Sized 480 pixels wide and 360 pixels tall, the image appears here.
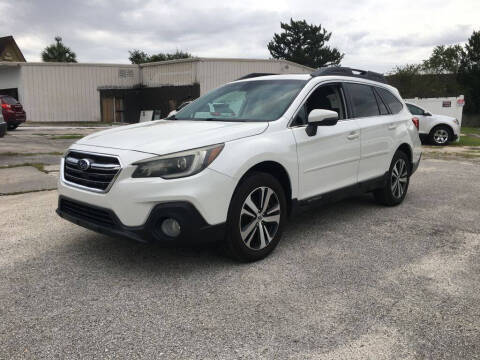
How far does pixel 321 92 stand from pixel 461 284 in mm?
2267

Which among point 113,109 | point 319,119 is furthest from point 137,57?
point 319,119

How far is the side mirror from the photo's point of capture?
402 centimetres

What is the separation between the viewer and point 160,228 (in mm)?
3283

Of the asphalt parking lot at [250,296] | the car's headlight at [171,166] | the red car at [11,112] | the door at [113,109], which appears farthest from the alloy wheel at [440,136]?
the door at [113,109]

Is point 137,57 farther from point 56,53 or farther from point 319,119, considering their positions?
point 319,119

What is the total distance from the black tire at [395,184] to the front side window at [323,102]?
4.18 feet

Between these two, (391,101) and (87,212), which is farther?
(391,101)

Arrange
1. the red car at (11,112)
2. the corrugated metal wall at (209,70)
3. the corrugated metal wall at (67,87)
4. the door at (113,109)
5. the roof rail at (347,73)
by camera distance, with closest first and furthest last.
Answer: the roof rail at (347,73) → the red car at (11,112) → the corrugated metal wall at (209,70) → the corrugated metal wall at (67,87) → the door at (113,109)

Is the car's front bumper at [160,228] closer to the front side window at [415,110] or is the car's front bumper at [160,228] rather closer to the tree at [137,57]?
the front side window at [415,110]

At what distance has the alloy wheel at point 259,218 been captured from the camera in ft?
11.8

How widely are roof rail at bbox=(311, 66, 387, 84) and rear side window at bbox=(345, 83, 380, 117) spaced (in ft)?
0.50

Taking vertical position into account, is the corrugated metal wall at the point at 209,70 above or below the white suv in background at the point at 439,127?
above

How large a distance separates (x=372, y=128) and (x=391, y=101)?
938 millimetres

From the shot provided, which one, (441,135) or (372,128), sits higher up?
(372,128)
